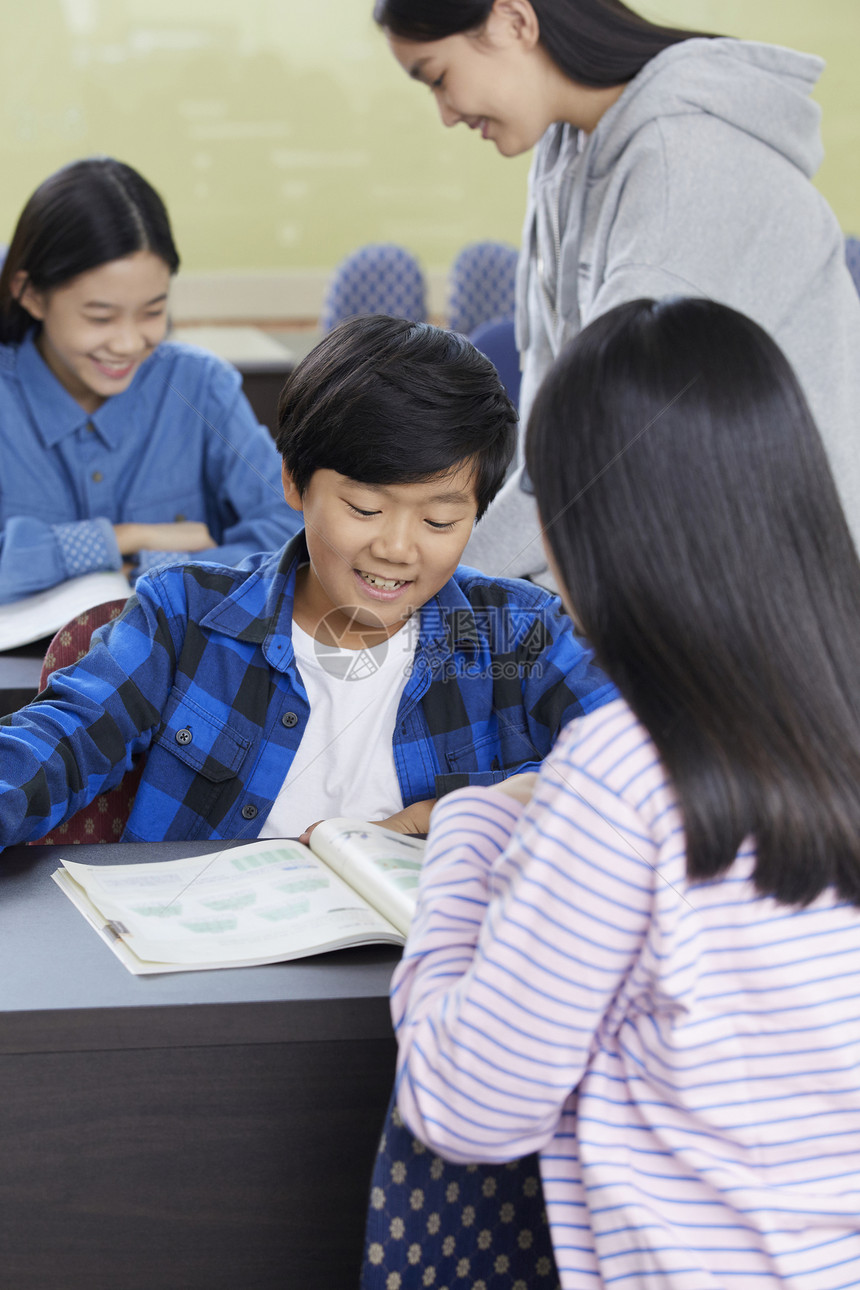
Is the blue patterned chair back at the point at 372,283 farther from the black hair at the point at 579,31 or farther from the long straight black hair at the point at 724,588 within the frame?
the long straight black hair at the point at 724,588

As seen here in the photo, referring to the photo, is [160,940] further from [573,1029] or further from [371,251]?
[371,251]

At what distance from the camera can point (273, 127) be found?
14.5 feet

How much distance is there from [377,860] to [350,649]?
13.3 inches

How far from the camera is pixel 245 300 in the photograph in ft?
15.0

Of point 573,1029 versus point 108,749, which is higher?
point 573,1029

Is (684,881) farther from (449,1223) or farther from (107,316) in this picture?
(107,316)

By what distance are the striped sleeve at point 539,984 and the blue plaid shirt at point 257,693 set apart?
0.46 m

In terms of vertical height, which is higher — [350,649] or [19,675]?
[350,649]

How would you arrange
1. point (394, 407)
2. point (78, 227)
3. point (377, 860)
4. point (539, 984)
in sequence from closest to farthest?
1. point (539, 984)
2. point (377, 860)
3. point (394, 407)
4. point (78, 227)

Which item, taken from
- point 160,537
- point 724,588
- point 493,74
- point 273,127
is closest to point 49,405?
point 160,537

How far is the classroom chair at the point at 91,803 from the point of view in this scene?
3.74 feet

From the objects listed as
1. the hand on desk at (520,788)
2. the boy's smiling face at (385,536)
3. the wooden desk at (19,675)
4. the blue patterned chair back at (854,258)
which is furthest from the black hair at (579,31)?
the blue patterned chair back at (854,258)

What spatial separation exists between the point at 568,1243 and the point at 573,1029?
12 centimetres

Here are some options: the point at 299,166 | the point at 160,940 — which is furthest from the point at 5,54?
the point at 160,940
